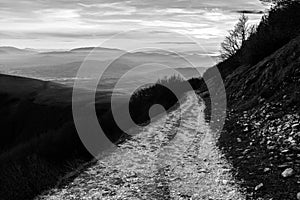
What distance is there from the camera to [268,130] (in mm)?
10141

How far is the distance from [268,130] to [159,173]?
4301 millimetres

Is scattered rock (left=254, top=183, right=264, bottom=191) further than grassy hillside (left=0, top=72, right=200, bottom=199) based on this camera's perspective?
No

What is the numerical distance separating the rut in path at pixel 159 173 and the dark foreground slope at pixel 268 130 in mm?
582

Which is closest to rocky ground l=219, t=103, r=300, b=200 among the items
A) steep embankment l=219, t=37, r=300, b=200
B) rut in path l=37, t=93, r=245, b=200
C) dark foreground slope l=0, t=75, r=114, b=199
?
steep embankment l=219, t=37, r=300, b=200

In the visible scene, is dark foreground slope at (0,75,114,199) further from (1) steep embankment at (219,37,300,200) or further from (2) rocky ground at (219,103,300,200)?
(1) steep embankment at (219,37,300,200)

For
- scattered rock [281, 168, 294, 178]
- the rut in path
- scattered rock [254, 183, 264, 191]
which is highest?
scattered rock [281, 168, 294, 178]

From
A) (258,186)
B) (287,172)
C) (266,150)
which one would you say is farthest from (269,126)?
(258,186)

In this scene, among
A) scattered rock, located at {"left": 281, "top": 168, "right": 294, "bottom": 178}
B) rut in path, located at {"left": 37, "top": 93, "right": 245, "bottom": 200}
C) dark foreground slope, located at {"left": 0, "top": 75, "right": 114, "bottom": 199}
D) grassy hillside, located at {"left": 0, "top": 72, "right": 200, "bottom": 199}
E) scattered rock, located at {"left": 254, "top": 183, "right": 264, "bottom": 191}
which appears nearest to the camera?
scattered rock, located at {"left": 254, "top": 183, "right": 264, "bottom": 191}

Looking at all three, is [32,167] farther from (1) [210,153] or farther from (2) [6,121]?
(2) [6,121]

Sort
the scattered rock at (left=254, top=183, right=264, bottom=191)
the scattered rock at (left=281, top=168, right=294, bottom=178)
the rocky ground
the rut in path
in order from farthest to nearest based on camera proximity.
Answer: the rut in path, the scattered rock at (left=281, top=168, right=294, bottom=178), the scattered rock at (left=254, top=183, right=264, bottom=191), the rocky ground

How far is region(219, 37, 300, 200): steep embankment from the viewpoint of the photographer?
22.6ft

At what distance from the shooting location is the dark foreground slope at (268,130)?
22.6 feet

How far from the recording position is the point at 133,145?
1162 cm

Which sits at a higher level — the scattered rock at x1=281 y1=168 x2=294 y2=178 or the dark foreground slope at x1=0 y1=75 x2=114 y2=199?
the scattered rock at x1=281 y1=168 x2=294 y2=178
